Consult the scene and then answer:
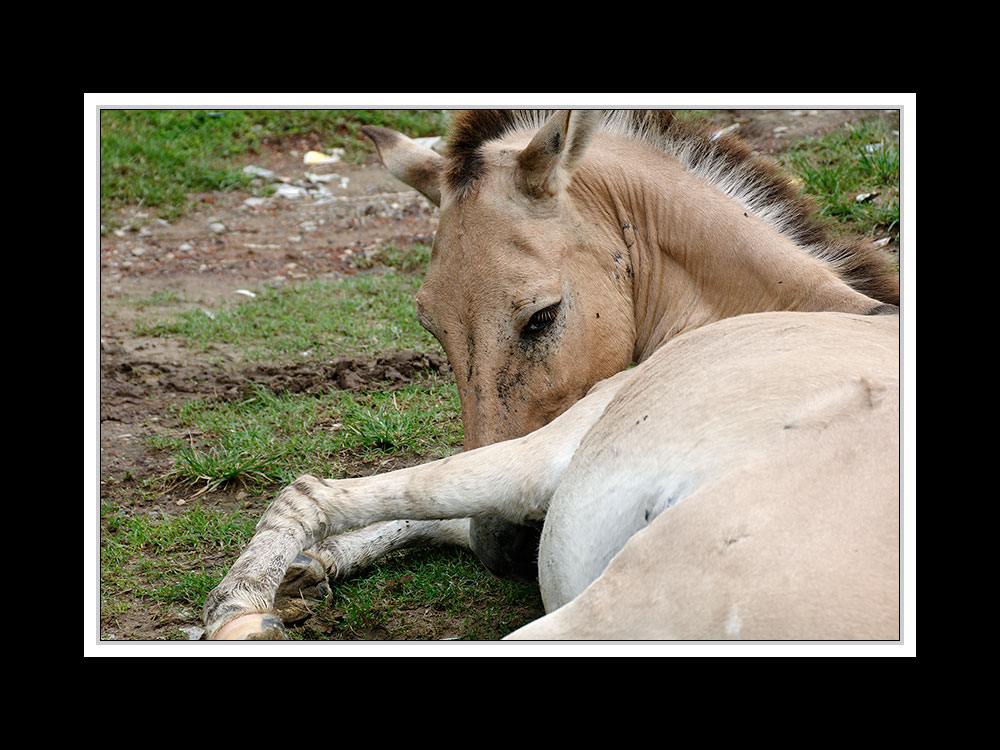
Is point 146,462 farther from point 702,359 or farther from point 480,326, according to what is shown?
point 702,359

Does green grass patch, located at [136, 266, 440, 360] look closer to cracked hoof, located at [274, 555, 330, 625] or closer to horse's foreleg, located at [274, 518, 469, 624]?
horse's foreleg, located at [274, 518, 469, 624]

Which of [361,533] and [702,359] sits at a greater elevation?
[702,359]

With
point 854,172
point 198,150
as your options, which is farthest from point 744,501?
point 198,150

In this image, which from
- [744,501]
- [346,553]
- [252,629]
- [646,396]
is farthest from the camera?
[346,553]

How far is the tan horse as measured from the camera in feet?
6.55

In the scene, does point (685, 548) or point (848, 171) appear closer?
point (685, 548)

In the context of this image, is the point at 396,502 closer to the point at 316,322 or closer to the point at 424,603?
the point at 424,603

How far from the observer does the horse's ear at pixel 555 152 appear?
11.4 ft

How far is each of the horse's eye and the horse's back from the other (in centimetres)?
63

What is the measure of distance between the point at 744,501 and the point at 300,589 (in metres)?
1.93

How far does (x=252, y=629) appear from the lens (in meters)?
3.04

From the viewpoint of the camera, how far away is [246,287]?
750cm

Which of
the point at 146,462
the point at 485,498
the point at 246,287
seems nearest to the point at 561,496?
the point at 485,498
